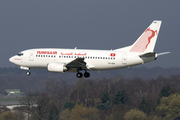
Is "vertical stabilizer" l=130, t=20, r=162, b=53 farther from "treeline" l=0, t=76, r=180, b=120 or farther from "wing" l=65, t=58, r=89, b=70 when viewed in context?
"treeline" l=0, t=76, r=180, b=120

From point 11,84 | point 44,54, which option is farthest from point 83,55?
point 11,84

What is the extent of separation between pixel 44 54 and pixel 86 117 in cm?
6355

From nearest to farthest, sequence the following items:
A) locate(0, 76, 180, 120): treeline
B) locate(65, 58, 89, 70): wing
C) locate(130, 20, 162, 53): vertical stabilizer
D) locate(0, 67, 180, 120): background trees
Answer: locate(65, 58, 89, 70): wing
locate(130, 20, 162, 53): vertical stabilizer
locate(0, 76, 180, 120): treeline
locate(0, 67, 180, 120): background trees

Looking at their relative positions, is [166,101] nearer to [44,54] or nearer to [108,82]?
[108,82]

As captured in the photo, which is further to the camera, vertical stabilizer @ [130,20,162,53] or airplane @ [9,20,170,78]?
vertical stabilizer @ [130,20,162,53]

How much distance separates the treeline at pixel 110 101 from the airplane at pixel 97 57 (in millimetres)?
58088

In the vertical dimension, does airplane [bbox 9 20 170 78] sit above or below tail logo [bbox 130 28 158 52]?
below

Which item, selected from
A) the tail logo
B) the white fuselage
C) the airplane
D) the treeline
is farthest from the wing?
the treeline

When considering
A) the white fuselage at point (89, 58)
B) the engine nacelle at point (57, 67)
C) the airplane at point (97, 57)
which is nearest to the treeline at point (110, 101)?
the airplane at point (97, 57)

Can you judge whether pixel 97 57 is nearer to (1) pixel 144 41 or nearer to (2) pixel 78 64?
(2) pixel 78 64

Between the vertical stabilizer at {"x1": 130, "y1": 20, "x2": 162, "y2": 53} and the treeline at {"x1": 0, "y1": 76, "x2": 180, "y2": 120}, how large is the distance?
190ft

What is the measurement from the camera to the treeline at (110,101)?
123625 millimetres

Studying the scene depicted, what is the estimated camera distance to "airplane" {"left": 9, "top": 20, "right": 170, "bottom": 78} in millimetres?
59156

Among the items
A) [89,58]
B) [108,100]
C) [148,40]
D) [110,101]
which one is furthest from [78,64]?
[110,101]
